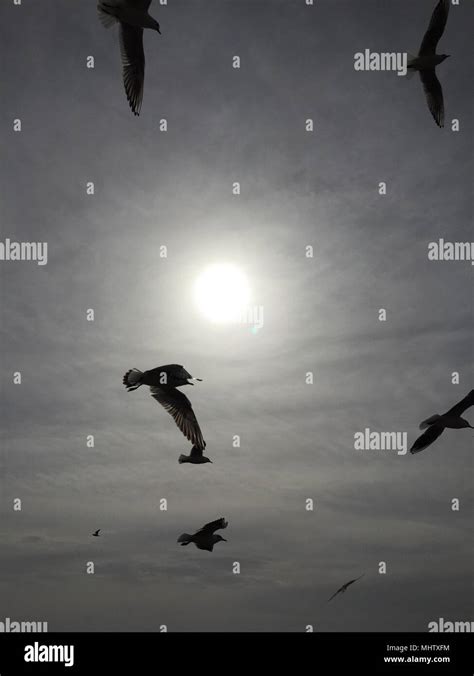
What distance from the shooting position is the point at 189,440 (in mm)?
17547

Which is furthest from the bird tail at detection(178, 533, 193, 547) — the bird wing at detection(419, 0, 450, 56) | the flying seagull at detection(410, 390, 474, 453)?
the bird wing at detection(419, 0, 450, 56)

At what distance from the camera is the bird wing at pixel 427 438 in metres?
19.3

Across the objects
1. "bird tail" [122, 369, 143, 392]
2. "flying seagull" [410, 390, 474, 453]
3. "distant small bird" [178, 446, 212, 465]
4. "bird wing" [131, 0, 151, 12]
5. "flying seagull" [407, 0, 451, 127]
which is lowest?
"distant small bird" [178, 446, 212, 465]

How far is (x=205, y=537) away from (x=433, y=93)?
13.1 metres

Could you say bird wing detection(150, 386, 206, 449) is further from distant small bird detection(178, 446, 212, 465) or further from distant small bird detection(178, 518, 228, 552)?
distant small bird detection(178, 518, 228, 552)

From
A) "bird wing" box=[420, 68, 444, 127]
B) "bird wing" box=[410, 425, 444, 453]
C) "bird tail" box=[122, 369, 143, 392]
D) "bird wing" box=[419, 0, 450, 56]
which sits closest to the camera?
"bird tail" box=[122, 369, 143, 392]

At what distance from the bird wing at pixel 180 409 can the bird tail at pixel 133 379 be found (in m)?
0.77

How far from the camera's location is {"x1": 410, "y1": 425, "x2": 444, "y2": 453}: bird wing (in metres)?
19.3

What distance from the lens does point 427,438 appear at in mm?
19609

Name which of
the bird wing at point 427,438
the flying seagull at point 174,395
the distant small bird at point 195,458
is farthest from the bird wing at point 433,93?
the distant small bird at point 195,458

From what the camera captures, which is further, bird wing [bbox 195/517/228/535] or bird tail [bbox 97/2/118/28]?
bird wing [bbox 195/517/228/535]

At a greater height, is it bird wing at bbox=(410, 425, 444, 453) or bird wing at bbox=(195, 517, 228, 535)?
bird wing at bbox=(410, 425, 444, 453)
